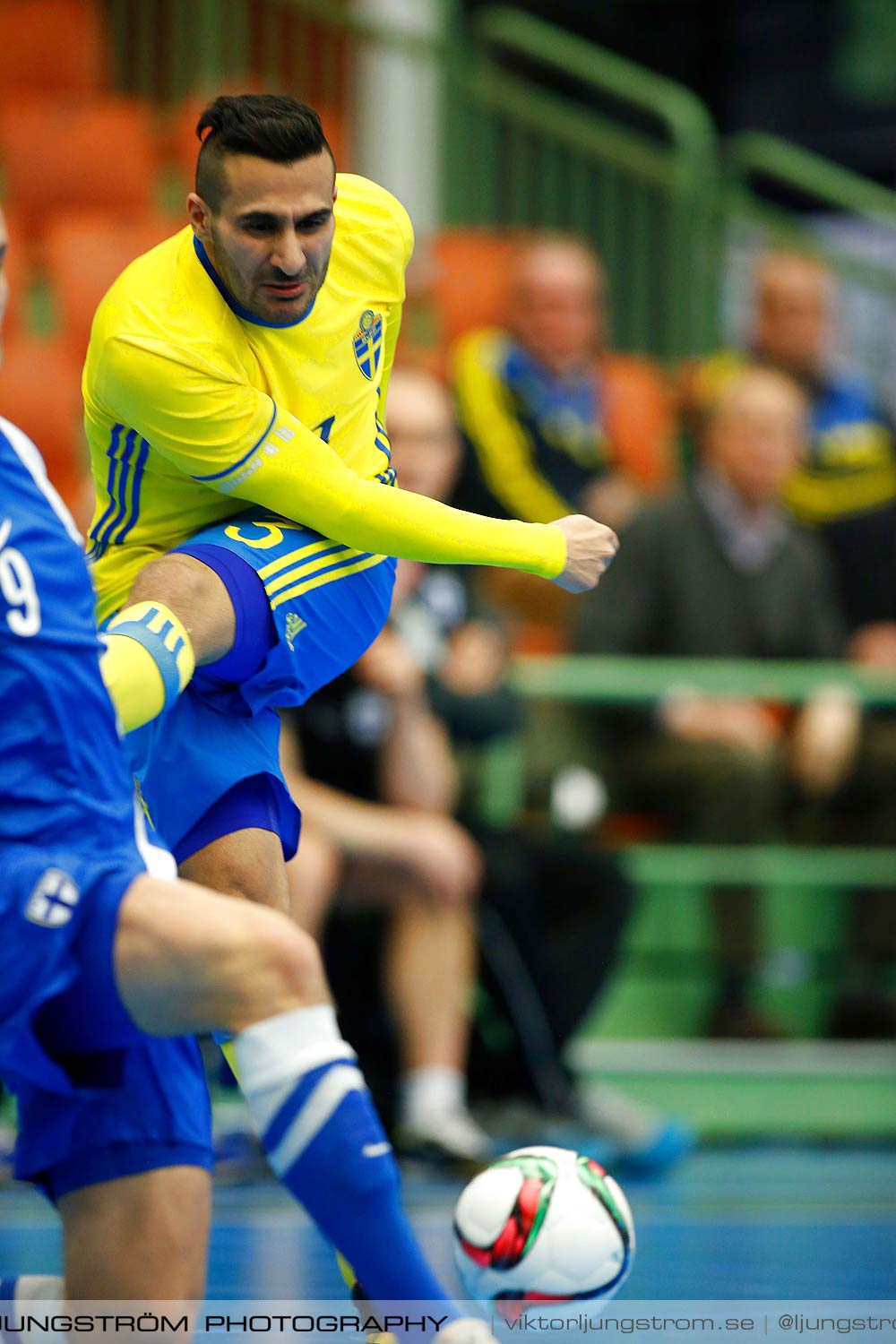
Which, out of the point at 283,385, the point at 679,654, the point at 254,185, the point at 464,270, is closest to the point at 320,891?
the point at 679,654

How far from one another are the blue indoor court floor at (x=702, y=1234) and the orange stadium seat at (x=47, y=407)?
3.01 m

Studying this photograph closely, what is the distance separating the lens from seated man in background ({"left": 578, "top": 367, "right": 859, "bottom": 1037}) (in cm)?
700

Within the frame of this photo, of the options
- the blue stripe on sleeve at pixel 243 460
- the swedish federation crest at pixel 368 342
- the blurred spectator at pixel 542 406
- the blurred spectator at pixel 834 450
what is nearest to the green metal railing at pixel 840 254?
the blurred spectator at pixel 834 450

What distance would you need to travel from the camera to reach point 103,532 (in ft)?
12.2

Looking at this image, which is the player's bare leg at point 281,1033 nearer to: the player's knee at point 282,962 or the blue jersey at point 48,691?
the player's knee at point 282,962

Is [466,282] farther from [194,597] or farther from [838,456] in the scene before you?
[194,597]

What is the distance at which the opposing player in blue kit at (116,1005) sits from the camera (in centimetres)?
259

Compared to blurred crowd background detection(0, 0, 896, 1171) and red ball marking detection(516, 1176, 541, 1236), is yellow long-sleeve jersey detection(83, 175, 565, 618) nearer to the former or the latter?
red ball marking detection(516, 1176, 541, 1236)

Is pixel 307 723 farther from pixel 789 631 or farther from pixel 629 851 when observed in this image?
pixel 789 631

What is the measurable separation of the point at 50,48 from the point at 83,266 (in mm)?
1608

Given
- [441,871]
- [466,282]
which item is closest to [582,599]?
[441,871]

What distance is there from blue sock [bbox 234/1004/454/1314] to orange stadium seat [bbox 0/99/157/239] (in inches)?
269

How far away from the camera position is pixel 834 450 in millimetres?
8328

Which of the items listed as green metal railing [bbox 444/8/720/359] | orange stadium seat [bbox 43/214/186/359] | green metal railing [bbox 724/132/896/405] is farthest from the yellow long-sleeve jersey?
green metal railing [bbox 724/132/896/405]
